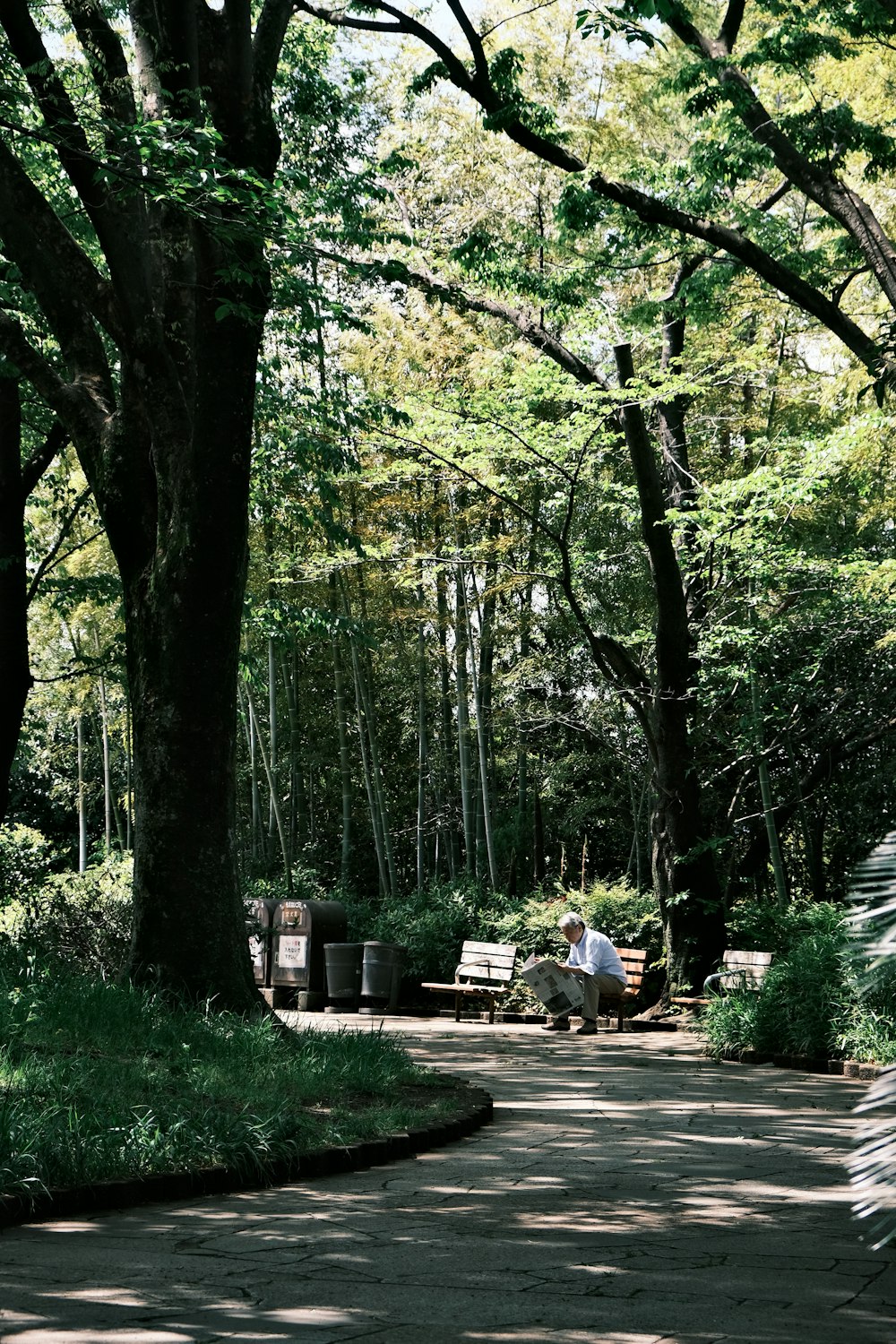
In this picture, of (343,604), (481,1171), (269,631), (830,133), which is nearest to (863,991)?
(481,1171)

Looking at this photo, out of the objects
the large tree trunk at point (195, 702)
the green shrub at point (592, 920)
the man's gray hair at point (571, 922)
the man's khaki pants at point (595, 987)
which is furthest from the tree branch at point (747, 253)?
the green shrub at point (592, 920)

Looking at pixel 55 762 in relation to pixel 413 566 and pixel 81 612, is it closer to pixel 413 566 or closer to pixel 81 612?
pixel 81 612

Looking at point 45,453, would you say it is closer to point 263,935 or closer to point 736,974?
point 263,935

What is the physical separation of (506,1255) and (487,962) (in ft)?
33.5

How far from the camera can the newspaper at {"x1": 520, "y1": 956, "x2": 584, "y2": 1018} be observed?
39.8 feet

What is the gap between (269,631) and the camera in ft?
42.8

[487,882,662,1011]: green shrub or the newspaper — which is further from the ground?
[487,882,662,1011]: green shrub

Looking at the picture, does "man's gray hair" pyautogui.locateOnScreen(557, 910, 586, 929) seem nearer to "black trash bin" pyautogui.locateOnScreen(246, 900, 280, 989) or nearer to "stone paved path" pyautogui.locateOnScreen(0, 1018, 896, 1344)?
"black trash bin" pyautogui.locateOnScreen(246, 900, 280, 989)

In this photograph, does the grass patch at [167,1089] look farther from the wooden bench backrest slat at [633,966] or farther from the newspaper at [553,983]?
the wooden bench backrest slat at [633,966]

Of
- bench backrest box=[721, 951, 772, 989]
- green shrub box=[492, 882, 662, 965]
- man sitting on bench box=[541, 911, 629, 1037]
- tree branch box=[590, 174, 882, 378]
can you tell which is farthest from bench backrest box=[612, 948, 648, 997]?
tree branch box=[590, 174, 882, 378]

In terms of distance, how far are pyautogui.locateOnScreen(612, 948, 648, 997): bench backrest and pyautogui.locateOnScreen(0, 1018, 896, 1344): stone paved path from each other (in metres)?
6.80

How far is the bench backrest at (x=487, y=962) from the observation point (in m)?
14.0

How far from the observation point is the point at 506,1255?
395 cm

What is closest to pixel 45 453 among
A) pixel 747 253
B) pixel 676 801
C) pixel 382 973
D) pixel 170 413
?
pixel 170 413
